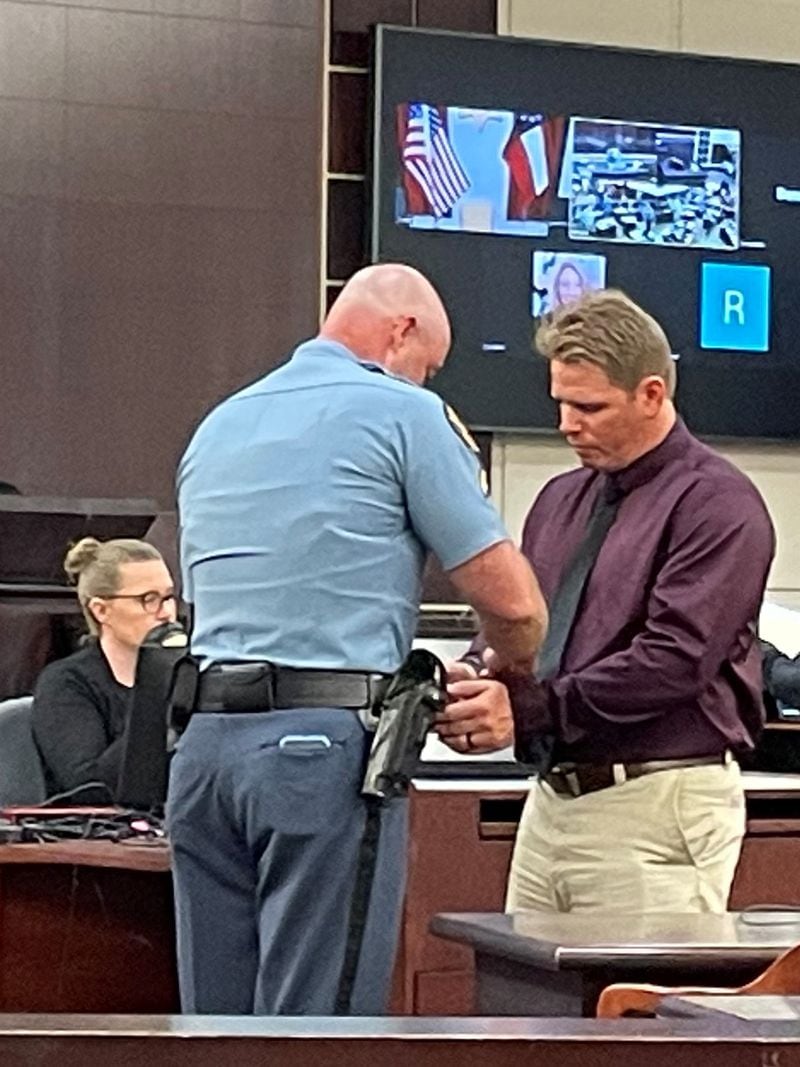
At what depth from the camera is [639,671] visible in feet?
9.99

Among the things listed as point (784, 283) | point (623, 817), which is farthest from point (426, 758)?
point (784, 283)

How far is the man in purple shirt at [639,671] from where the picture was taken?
10.1 feet

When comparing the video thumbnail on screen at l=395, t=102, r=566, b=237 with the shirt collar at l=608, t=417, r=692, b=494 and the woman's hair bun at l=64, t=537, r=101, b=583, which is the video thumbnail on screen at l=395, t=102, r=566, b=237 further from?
the shirt collar at l=608, t=417, r=692, b=494

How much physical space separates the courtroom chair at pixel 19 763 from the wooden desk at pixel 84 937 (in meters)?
0.91

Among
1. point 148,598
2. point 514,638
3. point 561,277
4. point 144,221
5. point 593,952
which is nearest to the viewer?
point 593,952

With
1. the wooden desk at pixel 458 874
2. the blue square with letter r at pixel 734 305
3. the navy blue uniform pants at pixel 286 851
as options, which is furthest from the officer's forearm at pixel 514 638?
the blue square with letter r at pixel 734 305

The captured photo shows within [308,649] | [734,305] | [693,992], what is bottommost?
[693,992]

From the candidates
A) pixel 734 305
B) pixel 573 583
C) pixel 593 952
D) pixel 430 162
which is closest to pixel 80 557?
pixel 430 162

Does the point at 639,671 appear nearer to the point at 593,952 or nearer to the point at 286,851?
the point at 286,851

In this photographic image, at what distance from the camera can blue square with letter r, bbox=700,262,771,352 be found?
703cm

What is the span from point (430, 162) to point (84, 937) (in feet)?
11.5

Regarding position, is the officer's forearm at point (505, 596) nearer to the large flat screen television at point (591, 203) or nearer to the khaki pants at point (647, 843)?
the khaki pants at point (647, 843)

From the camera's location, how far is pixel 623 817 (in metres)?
3.12

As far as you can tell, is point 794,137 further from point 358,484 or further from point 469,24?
point 358,484
